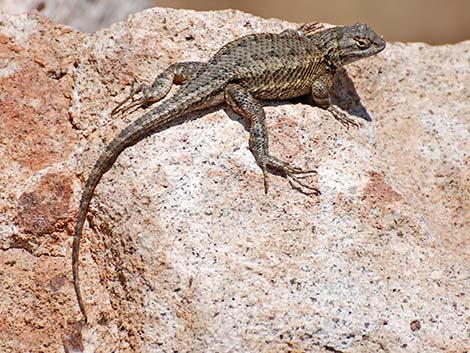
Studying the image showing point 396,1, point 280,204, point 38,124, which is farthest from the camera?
point 396,1

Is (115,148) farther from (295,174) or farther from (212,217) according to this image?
(295,174)

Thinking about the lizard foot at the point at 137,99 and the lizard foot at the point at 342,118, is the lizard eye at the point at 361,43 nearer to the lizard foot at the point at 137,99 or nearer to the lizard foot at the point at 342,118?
the lizard foot at the point at 342,118

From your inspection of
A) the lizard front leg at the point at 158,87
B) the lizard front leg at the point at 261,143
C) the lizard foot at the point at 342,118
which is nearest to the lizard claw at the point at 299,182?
the lizard front leg at the point at 261,143

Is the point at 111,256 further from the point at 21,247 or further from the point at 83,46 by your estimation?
the point at 83,46

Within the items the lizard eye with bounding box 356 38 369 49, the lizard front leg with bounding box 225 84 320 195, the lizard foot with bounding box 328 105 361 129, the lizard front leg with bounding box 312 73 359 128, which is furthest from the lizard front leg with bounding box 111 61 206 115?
the lizard eye with bounding box 356 38 369 49

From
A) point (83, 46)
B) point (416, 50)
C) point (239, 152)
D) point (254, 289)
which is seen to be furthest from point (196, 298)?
point (416, 50)

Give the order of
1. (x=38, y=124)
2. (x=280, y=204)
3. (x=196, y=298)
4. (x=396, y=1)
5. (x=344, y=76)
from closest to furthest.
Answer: (x=196, y=298), (x=280, y=204), (x=38, y=124), (x=344, y=76), (x=396, y=1)

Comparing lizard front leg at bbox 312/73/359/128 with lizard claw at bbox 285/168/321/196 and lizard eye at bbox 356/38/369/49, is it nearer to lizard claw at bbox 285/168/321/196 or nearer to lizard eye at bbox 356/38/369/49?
lizard eye at bbox 356/38/369/49

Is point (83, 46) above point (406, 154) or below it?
above
